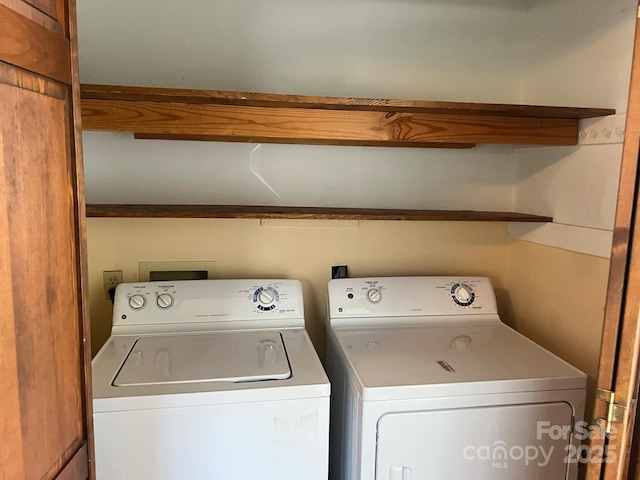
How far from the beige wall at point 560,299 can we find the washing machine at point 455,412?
0.16 m

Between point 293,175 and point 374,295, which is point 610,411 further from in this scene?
point 293,175

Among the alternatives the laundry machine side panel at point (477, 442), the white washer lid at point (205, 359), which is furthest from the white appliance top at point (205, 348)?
the laundry machine side panel at point (477, 442)

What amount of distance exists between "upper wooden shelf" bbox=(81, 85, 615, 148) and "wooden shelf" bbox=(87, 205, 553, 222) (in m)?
0.25

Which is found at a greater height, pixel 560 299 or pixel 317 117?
pixel 317 117

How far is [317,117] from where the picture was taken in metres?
1.49

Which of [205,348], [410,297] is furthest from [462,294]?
[205,348]

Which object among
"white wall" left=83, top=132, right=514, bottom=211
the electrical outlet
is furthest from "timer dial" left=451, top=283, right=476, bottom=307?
the electrical outlet

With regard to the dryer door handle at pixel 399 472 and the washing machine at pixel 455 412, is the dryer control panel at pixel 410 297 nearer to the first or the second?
the washing machine at pixel 455 412

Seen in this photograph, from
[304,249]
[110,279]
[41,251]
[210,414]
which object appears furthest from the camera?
[304,249]

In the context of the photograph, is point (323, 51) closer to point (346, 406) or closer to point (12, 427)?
point (346, 406)

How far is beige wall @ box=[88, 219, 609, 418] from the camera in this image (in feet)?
5.64

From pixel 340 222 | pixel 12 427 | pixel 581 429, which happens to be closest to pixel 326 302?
pixel 340 222

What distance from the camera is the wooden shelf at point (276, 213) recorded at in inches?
60.6

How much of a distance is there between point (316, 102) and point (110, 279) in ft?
3.36
